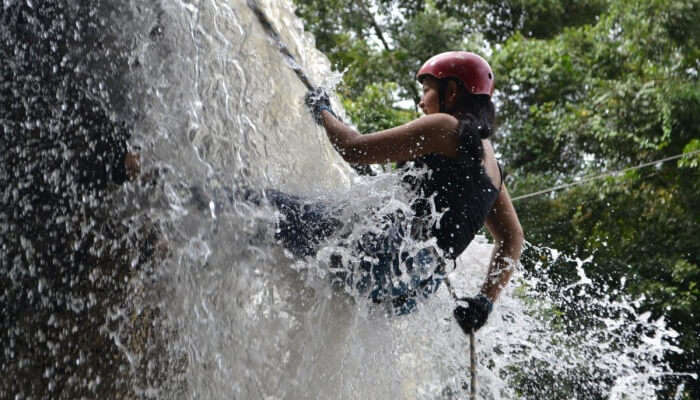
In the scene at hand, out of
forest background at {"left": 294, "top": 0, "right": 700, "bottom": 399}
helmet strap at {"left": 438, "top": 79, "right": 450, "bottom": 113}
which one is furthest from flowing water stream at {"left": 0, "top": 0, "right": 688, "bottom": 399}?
forest background at {"left": 294, "top": 0, "right": 700, "bottom": 399}

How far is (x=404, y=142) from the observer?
90.2 inches

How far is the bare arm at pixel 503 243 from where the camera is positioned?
2.94m

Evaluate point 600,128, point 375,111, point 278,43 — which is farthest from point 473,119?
point 600,128

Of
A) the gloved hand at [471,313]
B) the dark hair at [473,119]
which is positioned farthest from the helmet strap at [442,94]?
the gloved hand at [471,313]

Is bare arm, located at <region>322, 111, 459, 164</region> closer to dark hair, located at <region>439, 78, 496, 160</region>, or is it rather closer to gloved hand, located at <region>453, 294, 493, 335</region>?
dark hair, located at <region>439, 78, 496, 160</region>

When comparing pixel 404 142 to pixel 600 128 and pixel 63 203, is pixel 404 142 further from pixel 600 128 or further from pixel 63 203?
pixel 600 128

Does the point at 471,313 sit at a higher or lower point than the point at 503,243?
lower

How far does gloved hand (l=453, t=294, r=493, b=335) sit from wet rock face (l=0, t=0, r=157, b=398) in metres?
1.37

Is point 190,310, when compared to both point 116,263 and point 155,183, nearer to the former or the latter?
point 116,263

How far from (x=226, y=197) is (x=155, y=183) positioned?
8.3 inches

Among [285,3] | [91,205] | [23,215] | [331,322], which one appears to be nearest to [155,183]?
[91,205]

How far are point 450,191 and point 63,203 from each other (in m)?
1.22

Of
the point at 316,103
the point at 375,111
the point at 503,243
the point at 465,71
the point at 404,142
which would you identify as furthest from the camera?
the point at 375,111

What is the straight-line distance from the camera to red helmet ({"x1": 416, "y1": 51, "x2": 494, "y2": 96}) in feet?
8.41
